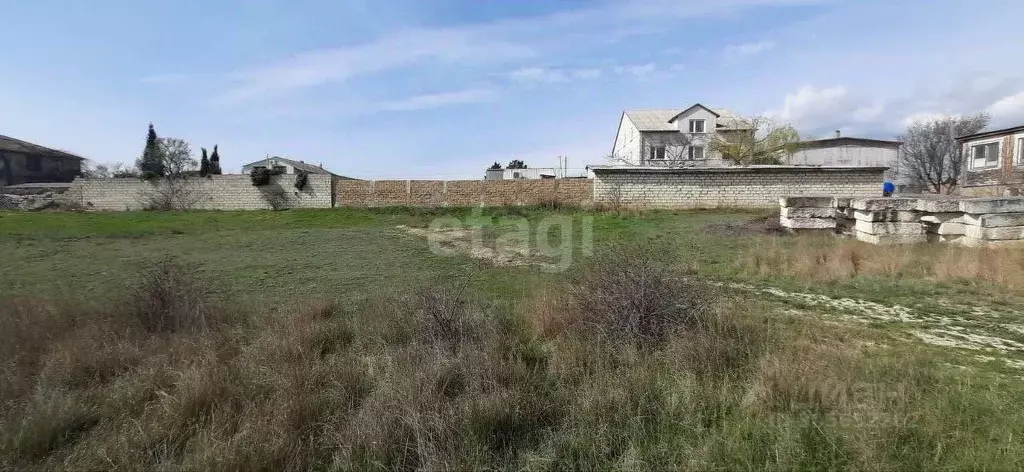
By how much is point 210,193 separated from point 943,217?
96.6 feet

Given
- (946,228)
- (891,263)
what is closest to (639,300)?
(891,263)

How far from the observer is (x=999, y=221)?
9.88 metres

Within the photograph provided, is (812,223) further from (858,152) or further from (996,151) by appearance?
(858,152)

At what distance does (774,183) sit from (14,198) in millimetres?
39328

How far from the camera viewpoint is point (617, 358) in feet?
13.5

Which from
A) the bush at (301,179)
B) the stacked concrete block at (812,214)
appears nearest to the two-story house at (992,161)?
the stacked concrete block at (812,214)

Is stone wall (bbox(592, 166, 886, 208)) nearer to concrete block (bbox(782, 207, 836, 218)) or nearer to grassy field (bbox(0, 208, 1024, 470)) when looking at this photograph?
concrete block (bbox(782, 207, 836, 218))

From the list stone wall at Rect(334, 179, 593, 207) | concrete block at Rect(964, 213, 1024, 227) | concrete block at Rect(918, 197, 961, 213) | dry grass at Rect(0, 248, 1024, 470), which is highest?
stone wall at Rect(334, 179, 593, 207)

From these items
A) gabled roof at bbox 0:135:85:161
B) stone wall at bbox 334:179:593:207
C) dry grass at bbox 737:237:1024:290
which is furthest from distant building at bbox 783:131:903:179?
gabled roof at bbox 0:135:85:161

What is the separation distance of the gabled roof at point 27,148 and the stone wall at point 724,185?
1780 inches

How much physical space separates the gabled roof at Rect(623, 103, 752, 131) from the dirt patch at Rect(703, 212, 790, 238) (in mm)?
25301

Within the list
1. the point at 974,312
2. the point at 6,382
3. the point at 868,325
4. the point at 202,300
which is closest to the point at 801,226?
the point at 974,312

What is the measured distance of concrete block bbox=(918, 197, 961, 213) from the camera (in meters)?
10.8

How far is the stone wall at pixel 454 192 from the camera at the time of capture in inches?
915
